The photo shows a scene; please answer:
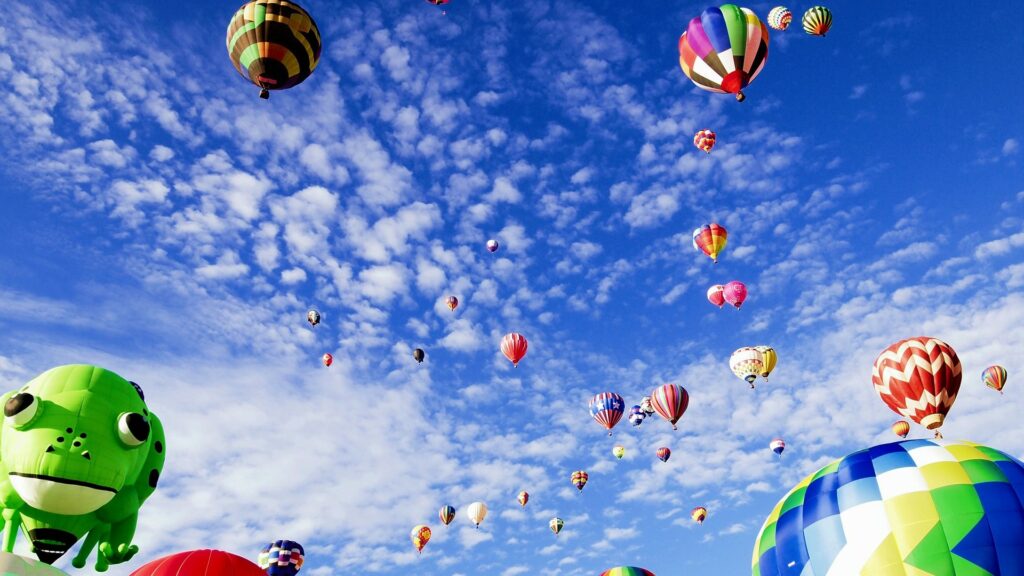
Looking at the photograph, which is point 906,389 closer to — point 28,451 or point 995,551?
point 995,551

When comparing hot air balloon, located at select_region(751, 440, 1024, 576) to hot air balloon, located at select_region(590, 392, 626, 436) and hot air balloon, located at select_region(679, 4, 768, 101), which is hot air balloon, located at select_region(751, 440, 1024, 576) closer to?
hot air balloon, located at select_region(679, 4, 768, 101)

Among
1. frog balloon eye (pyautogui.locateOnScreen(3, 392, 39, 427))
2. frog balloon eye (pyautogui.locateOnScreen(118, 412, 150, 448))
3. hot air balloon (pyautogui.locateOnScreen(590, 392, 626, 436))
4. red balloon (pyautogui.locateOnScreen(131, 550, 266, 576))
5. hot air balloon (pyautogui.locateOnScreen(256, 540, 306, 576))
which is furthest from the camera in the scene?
hot air balloon (pyautogui.locateOnScreen(590, 392, 626, 436))

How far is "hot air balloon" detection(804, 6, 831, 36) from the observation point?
124 feet

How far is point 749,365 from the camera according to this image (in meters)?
36.1

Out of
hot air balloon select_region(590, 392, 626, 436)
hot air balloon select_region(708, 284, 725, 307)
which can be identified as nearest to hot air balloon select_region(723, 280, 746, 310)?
hot air balloon select_region(708, 284, 725, 307)

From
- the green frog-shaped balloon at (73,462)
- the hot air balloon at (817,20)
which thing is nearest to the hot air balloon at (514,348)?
the hot air balloon at (817,20)

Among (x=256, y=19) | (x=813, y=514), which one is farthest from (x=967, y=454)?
(x=256, y=19)

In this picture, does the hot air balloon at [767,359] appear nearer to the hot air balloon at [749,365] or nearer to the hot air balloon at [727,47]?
the hot air balloon at [749,365]

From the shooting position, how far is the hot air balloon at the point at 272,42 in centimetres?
1897

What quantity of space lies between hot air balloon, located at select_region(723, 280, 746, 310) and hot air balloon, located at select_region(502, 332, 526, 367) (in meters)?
10.4

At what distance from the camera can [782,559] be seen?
12.9 metres

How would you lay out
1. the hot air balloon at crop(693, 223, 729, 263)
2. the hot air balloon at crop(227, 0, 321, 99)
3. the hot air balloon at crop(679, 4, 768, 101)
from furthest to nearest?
the hot air balloon at crop(693, 223, 729, 263) < the hot air balloon at crop(679, 4, 768, 101) < the hot air balloon at crop(227, 0, 321, 99)

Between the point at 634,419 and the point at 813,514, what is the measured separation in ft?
105

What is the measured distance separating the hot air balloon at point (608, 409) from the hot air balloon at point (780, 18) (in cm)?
2066
